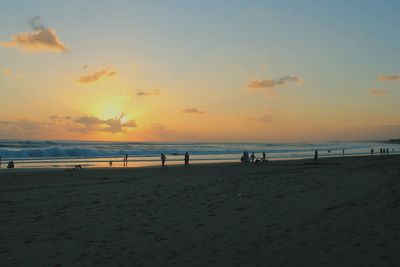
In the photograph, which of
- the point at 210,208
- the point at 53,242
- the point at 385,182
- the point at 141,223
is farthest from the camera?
the point at 385,182

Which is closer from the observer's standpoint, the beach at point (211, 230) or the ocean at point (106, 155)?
the beach at point (211, 230)

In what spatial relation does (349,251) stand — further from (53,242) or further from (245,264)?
(53,242)

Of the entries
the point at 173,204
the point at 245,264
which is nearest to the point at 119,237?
the point at 245,264

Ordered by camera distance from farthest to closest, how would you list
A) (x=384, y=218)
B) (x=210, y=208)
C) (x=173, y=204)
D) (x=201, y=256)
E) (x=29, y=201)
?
(x=29, y=201) < (x=173, y=204) < (x=210, y=208) < (x=384, y=218) < (x=201, y=256)

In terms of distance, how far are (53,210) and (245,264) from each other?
770 cm

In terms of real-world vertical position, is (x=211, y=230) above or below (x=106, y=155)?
below

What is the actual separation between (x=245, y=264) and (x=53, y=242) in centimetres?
409

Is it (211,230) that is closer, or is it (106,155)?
(211,230)

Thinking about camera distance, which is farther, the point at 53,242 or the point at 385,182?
the point at 385,182

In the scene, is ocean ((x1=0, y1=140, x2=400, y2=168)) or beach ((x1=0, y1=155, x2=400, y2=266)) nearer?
beach ((x1=0, y1=155, x2=400, y2=266))

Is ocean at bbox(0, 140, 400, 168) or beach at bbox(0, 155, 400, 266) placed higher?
ocean at bbox(0, 140, 400, 168)

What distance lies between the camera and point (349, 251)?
6.80 metres

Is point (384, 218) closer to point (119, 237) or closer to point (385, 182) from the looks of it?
point (119, 237)

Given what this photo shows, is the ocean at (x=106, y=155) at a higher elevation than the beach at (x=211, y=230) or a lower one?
higher
